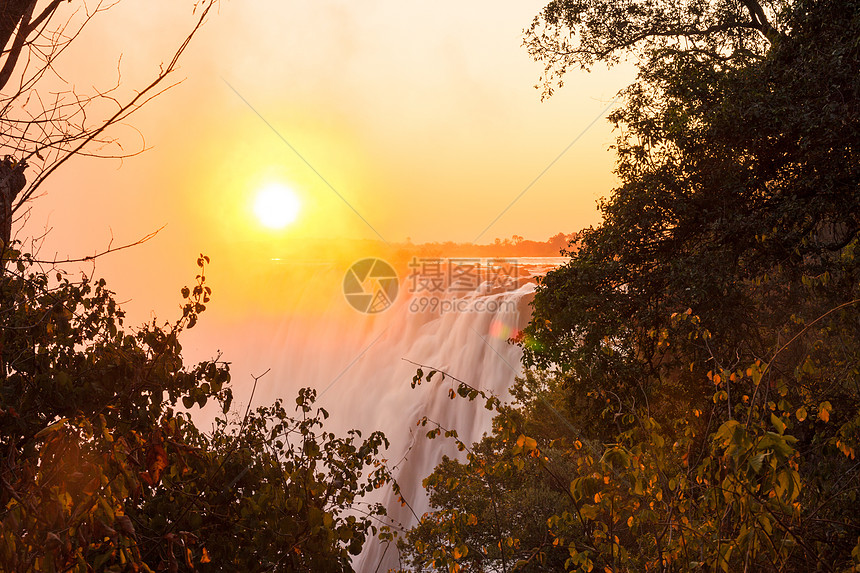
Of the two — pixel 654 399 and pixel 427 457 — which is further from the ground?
pixel 427 457

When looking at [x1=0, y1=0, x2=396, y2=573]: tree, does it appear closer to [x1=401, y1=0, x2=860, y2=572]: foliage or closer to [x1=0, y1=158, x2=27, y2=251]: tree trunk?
[x1=0, y1=158, x2=27, y2=251]: tree trunk

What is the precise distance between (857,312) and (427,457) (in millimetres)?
29625

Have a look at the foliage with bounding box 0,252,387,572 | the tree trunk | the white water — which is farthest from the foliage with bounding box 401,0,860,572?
the white water

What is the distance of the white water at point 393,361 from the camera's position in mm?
33906

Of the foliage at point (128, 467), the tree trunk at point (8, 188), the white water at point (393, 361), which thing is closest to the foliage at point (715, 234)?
the foliage at point (128, 467)

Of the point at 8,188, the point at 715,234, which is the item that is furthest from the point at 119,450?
the point at 715,234

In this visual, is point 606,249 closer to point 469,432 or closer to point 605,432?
point 605,432

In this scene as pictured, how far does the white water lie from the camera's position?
33.9m

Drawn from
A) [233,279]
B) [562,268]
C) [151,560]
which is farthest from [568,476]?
[233,279]

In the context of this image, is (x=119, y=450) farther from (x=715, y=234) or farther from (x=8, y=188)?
(x=715, y=234)

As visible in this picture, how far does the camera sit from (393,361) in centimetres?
4841

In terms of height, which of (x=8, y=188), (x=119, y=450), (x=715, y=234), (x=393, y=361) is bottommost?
(x=119, y=450)

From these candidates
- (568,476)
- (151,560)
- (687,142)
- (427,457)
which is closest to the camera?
(151,560)

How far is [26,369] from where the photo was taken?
3.99m
